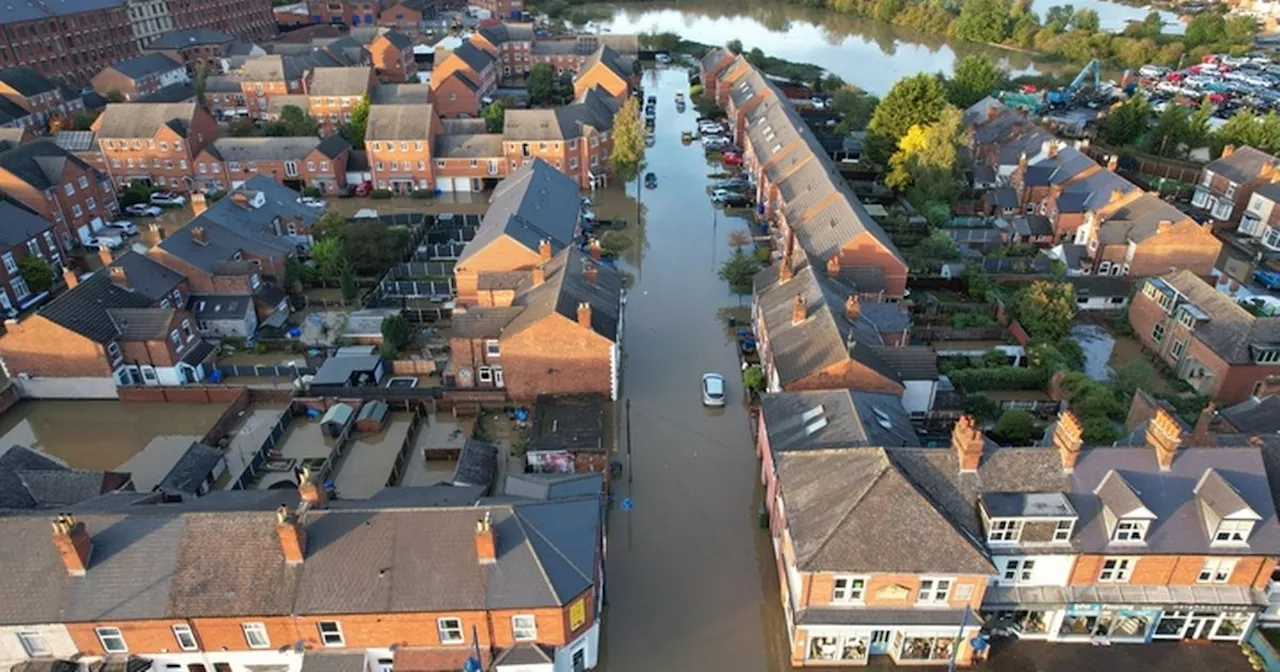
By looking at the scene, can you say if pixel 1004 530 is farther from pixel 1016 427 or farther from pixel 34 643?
pixel 34 643

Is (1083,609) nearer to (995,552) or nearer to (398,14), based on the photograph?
(995,552)

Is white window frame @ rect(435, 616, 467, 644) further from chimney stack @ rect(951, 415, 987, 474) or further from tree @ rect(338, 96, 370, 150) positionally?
tree @ rect(338, 96, 370, 150)

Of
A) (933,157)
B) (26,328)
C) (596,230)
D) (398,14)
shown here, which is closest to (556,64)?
(398,14)

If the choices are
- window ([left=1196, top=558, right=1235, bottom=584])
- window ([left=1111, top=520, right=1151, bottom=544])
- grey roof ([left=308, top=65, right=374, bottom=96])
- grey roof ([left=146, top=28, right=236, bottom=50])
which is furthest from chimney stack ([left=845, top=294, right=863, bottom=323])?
grey roof ([left=146, top=28, right=236, bottom=50])

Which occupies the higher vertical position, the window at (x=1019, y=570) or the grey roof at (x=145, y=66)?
the grey roof at (x=145, y=66)

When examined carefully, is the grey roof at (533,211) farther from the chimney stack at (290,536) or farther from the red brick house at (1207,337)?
the red brick house at (1207,337)

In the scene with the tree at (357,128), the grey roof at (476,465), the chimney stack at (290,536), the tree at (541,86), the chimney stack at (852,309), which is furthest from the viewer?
the tree at (541,86)

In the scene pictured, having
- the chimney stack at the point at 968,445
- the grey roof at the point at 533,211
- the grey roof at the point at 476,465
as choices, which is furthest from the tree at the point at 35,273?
the chimney stack at the point at 968,445

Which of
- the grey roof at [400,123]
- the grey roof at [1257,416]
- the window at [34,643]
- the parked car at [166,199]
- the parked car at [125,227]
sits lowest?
the parked car at [125,227]
